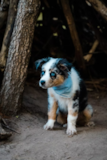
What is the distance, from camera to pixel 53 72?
13.1ft

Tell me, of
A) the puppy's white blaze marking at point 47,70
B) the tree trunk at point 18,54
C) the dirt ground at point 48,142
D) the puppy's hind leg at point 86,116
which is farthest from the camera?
the puppy's hind leg at point 86,116

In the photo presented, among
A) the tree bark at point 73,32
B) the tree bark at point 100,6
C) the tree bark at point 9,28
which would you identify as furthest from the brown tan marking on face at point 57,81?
the tree bark at point 73,32

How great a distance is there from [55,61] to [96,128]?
5.13 feet

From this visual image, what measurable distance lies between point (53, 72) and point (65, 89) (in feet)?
1.31

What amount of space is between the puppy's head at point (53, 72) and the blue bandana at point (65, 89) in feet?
0.21

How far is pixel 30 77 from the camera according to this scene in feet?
24.8

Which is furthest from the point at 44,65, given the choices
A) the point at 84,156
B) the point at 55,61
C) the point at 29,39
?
the point at 84,156

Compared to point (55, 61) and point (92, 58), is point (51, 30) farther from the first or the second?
point (55, 61)

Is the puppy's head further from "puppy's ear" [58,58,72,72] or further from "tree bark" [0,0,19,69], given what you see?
"tree bark" [0,0,19,69]

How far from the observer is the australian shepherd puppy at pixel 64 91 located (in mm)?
4012

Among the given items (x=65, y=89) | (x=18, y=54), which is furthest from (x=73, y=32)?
(x=65, y=89)

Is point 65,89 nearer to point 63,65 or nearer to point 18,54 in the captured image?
point 63,65

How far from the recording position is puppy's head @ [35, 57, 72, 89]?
12.8ft

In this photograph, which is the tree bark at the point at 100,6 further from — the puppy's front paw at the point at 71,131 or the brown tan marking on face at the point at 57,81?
the puppy's front paw at the point at 71,131
